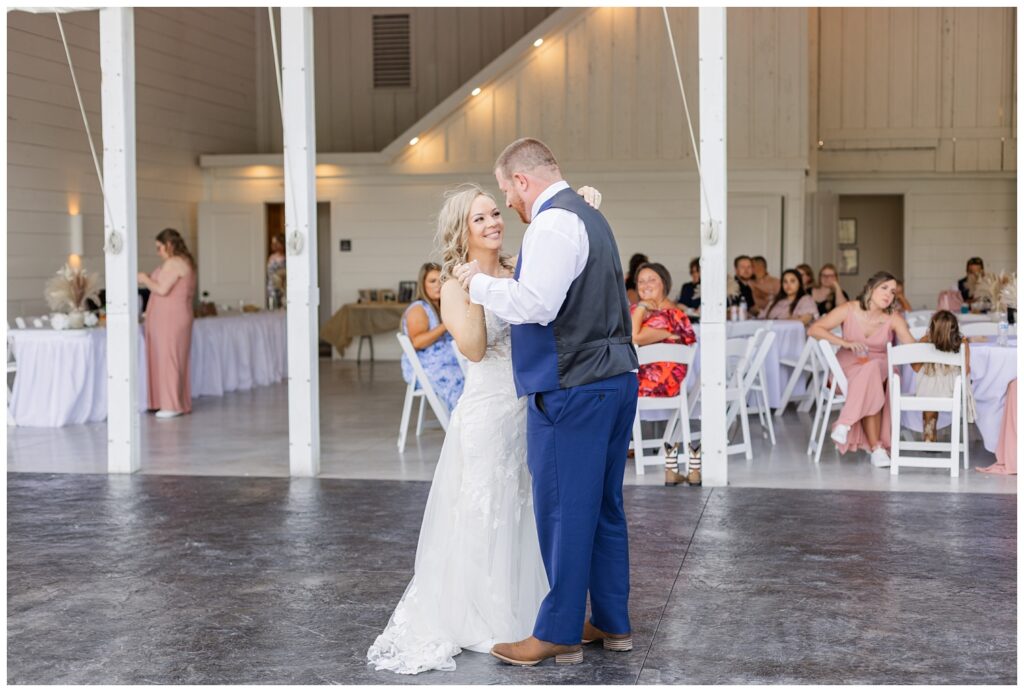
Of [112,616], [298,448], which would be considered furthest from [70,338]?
[112,616]

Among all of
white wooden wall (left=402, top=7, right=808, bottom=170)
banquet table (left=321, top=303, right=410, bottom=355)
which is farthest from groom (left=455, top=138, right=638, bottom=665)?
banquet table (left=321, top=303, right=410, bottom=355)

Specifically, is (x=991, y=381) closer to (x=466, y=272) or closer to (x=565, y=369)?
(x=565, y=369)

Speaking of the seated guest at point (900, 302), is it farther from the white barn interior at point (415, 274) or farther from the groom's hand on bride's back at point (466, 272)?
the groom's hand on bride's back at point (466, 272)

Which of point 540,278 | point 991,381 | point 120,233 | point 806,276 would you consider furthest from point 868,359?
point 540,278

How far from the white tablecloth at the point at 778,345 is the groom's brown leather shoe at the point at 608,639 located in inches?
250

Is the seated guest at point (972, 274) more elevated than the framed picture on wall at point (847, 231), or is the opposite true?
the framed picture on wall at point (847, 231)

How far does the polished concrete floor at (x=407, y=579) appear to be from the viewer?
12.6ft

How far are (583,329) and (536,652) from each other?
1.01 metres

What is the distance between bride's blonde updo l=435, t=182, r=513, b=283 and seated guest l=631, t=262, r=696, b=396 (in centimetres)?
381

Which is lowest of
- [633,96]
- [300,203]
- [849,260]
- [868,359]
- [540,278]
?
[868,359]

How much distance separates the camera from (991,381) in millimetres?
7598

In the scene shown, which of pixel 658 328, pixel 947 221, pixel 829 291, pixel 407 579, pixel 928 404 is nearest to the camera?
pixel 407 579

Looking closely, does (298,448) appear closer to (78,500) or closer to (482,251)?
(78,500)

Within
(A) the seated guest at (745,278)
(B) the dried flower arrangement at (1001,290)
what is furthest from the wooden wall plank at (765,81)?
(B) the dried flower arrangement at (1001,290)
